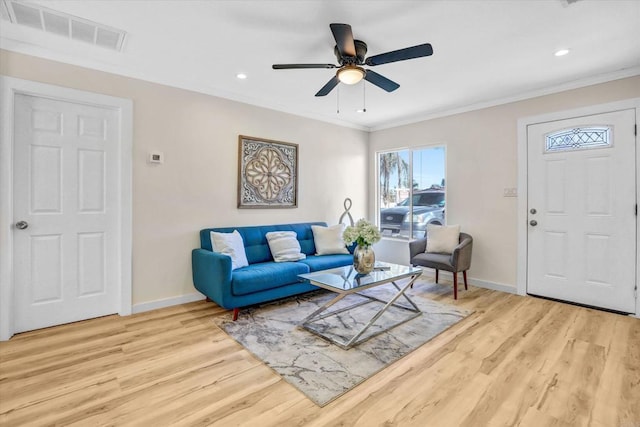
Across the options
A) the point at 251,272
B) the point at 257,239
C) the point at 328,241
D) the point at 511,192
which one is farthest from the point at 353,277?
the point at 511,192

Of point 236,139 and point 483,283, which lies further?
point 483,283

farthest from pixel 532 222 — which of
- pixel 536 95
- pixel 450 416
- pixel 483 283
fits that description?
pixel 450 416

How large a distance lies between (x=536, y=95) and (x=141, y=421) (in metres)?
4.85

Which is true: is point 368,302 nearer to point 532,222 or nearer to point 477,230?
point 477,230

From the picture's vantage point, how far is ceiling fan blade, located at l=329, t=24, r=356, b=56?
79.7 inches

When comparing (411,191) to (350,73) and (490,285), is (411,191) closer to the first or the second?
(490,285)

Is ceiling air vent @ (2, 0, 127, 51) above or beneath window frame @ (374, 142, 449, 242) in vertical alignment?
above

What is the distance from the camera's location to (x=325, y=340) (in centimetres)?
258

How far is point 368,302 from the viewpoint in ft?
11.5

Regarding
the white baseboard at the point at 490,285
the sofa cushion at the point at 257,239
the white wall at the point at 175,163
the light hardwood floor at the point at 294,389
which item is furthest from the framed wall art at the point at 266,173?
the white baseboard at the point at 490,285

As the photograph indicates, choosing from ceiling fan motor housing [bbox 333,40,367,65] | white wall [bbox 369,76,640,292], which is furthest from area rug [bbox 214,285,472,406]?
ceiling fan motor housing [bbox 333,40,367,65]

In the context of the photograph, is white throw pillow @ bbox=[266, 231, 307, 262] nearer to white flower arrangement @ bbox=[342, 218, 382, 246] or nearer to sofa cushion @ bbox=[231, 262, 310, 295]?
sofa cushion @ bbox=[231, 262, 310, 295]

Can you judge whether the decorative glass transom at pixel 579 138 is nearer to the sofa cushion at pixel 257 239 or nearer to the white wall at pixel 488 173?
the white wall at pixel 488 173

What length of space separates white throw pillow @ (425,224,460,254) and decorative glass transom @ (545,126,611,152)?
1.45 metres
